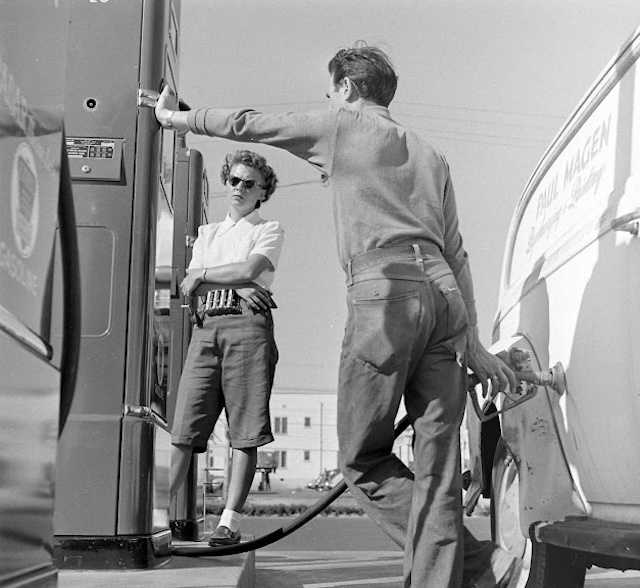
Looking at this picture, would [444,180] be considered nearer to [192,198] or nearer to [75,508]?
[75,508]

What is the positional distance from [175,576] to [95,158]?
6.02 feet

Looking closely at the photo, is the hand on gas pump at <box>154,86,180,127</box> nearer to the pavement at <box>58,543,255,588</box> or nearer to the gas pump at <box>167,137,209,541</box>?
the pavement at <box>58,543,255,588</box>

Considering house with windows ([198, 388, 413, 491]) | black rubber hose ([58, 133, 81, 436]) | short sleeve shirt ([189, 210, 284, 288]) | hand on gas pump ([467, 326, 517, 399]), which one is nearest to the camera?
black rubber hose ([58, 133, 81, 436])

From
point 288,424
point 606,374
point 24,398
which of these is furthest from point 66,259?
point 288,424

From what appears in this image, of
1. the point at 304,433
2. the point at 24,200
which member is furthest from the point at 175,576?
the point at 304,433

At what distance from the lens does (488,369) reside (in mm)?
3568

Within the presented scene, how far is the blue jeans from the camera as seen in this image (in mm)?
3238

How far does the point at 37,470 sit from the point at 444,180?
1956 mm

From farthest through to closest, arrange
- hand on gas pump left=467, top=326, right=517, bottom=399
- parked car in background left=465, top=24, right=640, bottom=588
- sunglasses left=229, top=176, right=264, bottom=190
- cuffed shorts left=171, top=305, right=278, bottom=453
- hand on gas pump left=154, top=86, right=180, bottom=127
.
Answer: sunglasses left=229, top=176, right=264, bottom=190 → cuffed shorts left=171, top=305, right=278, bottom=453 → hand on gas pump left=154, top=86, right=180, bottom=127 → hand on gas pump left=467, top=326, right=517, bottom=399 → parked car in background left=465, top=24, right=640, bottom=588

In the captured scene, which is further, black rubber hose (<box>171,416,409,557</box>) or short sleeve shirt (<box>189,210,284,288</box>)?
short sleeve shirt (<box>189,210,284,288</box>)

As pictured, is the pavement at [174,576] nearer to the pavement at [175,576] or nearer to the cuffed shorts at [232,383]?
the pavement at [175,576]

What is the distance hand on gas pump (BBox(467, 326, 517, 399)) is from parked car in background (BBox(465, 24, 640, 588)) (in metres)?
0.18

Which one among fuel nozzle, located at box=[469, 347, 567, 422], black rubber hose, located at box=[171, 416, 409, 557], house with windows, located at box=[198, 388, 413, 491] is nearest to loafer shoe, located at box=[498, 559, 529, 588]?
fuel nozzle, located at box=[469, 347, 567, 422]

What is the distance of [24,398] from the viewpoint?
203 cm
